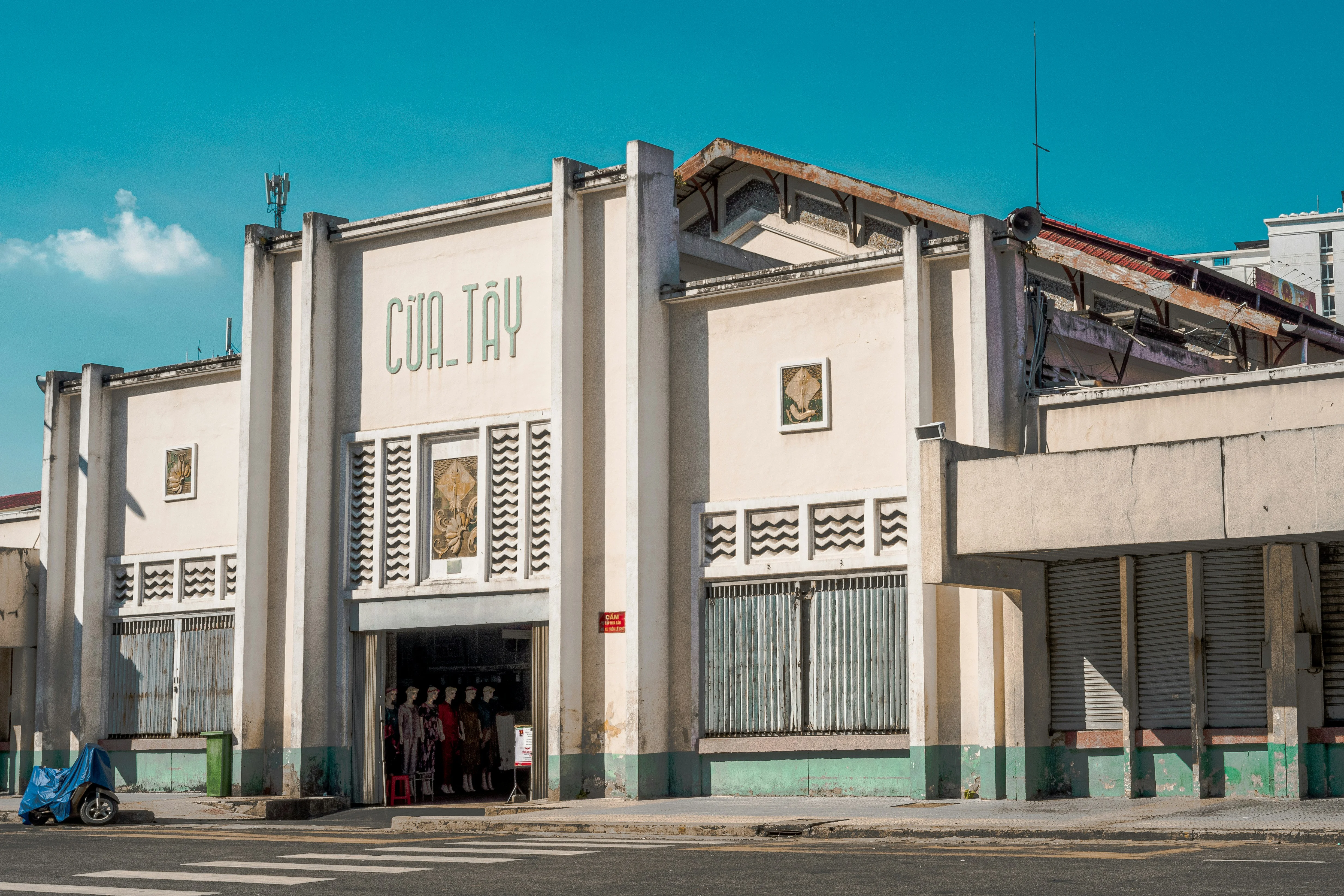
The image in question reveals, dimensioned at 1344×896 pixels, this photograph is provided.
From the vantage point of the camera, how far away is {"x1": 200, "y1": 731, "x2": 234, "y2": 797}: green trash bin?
78.0 feet

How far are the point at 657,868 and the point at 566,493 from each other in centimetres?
950

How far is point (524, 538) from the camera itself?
2230 centimetres

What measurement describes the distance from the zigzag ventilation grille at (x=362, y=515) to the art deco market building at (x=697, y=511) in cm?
6

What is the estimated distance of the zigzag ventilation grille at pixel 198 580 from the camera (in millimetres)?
25750

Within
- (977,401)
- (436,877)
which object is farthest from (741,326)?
(436,877)

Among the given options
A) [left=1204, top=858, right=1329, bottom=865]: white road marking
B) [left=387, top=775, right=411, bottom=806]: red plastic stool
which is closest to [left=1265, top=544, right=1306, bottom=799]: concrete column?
[left=1204, top=858, right=1329, bottom=865]: white road marking

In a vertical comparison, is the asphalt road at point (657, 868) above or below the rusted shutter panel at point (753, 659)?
below

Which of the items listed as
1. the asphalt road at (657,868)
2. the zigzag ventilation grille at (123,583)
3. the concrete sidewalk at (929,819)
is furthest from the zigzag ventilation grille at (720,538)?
the zigzag ventilation grille at (123,583)

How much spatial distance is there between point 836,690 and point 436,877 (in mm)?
8835

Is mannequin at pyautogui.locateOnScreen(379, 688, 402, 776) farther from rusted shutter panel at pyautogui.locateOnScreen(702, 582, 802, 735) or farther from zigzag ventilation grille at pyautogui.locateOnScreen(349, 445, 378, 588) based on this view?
rusted shutter panel at pyautogui.locateOnScreen(702, 582, 802, 735)

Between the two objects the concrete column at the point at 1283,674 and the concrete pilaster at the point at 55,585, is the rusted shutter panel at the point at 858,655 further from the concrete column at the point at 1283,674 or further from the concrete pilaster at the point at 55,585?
the concrete pilaster at the point at 55,585

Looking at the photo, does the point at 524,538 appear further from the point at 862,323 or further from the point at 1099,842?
the point at 1099,842

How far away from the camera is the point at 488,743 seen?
27.1 m

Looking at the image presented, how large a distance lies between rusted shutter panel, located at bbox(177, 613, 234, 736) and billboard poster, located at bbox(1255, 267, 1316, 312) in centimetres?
2024
